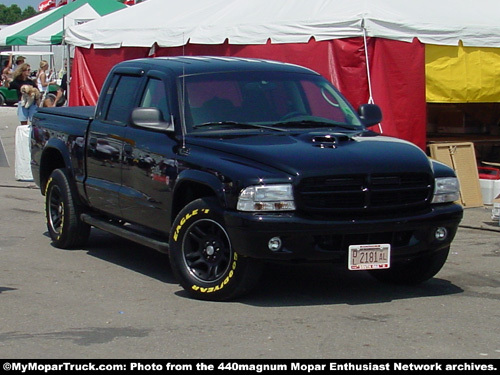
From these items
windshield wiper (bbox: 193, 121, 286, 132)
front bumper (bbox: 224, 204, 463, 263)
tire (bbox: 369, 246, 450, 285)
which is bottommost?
tire (bbox: 369, 246, 450, 285)

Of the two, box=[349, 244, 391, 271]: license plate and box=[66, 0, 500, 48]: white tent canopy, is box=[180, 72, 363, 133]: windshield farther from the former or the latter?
box=[66, 0, 500, 48]: white tent canopy

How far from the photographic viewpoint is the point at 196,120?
7.86m

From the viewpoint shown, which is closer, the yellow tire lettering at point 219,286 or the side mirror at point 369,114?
the yellow tire lettering at point 219,286

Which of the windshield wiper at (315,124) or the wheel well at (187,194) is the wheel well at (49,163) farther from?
the windshield wiper at (315,124)

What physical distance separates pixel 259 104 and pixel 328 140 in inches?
39.6

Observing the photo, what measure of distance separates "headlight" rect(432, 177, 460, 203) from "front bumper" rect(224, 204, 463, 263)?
23 cm

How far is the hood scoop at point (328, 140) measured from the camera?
285 inches

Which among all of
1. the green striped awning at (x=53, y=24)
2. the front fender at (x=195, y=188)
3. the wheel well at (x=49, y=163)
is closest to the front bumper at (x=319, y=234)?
the front fender at (x=195, y=188)

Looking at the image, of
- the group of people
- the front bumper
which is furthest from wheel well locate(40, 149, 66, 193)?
the front bumper

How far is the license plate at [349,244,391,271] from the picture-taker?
6922 millimetres

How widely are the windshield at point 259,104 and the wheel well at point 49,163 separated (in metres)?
2.48

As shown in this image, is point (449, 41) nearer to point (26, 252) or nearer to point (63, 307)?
point (26, 252)

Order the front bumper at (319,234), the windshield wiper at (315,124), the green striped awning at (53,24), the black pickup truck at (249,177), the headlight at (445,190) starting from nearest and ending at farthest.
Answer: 1. the front bumper at (319,234)
2. the black pickup truck at (249,177)
3. the headlight at (445,190)
4. the windshield wiper at (315,124)
5. the green striped awning at (53,24)
